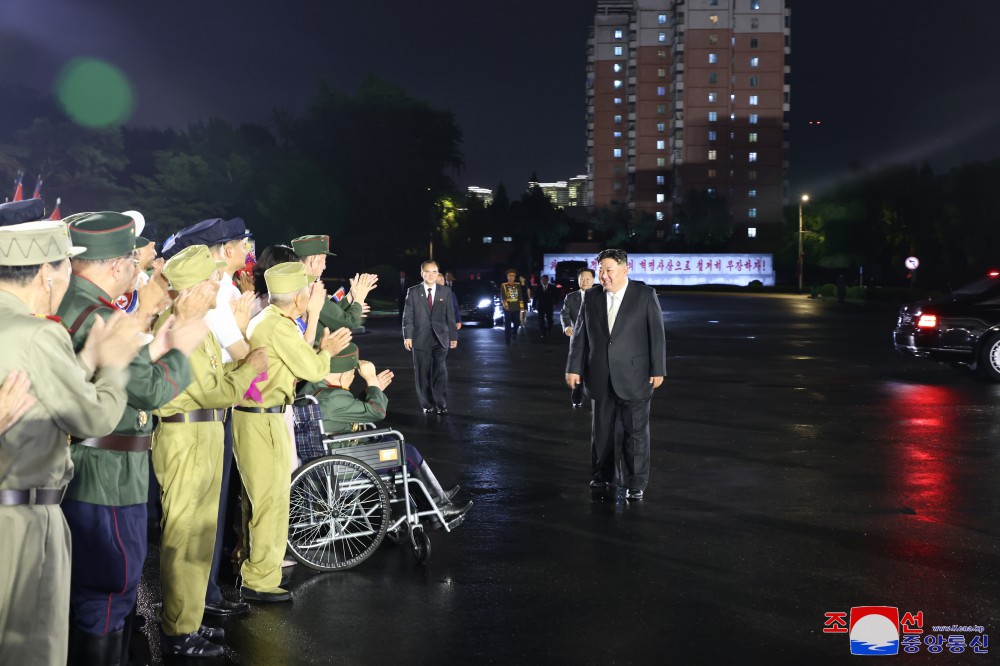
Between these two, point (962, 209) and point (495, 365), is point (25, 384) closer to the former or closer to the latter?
point (495, 365)

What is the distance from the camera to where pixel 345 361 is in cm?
747

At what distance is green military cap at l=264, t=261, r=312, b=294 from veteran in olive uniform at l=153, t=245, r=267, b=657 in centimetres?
63

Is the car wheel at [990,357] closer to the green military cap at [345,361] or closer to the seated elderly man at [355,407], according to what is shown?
the seated elderly man at [355,407]

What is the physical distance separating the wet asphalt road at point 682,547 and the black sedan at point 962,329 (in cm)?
285

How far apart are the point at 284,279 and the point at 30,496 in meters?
2.59

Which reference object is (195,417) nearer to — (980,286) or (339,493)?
(339,493)

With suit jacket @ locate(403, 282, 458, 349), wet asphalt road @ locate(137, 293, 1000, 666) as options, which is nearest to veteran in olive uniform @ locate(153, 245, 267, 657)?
wet asphalt road @ locate(137, 293, 1000, 666)

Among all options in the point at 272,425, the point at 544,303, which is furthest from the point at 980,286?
the point at 272,425

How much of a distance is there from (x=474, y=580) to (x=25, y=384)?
3.57m

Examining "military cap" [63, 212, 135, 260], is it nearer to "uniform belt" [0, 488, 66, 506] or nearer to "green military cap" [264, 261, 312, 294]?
"uniform belt" [0, 488, 66, 506]

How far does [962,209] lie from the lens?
74688 mm

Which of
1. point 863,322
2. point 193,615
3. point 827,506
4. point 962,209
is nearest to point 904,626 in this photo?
point 827,506

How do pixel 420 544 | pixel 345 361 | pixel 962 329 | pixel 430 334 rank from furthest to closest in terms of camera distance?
1. pixel 962 329
2. pixel 430 334
3. pixel 345 361
4. pixel 420 544

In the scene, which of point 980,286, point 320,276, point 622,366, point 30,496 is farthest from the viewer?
point 980,286
